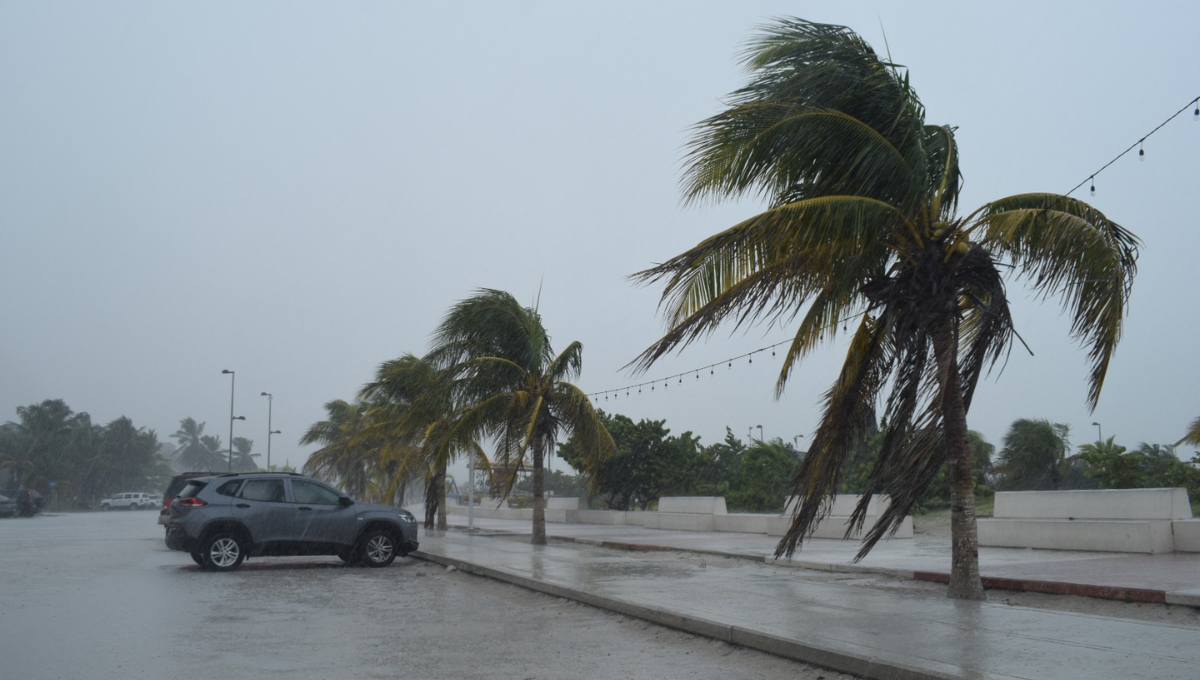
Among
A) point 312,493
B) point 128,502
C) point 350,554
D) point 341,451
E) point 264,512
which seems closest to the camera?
point 264,512

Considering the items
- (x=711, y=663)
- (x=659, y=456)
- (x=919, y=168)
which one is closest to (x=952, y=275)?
(x=919, y=168)

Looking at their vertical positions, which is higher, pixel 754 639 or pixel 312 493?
pixel 312 493

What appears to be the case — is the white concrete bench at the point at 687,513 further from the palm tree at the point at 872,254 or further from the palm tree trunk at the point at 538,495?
the palm tree at the point at 872,254

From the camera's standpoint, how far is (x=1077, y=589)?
10.0 meters

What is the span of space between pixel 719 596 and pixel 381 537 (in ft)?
26.7

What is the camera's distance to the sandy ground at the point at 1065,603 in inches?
340

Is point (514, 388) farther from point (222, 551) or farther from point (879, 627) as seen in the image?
point (879, 627)

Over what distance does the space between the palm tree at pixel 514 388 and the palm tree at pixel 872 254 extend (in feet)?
37.2

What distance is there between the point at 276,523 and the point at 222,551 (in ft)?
3.10

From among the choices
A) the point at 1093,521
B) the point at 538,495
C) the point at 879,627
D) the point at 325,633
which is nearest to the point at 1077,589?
the point at 879,627

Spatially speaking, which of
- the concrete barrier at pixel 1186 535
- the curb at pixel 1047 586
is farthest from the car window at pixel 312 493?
the concrete barrier at pixel 1186 535

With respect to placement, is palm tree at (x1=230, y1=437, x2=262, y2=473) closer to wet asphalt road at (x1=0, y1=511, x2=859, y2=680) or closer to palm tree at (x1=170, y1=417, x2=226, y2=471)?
palm tree at (x1=170, y1=417, x2=226, y2=471)

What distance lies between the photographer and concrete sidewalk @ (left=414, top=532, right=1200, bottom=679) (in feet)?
21.5

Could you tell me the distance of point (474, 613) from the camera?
10.9 metres
